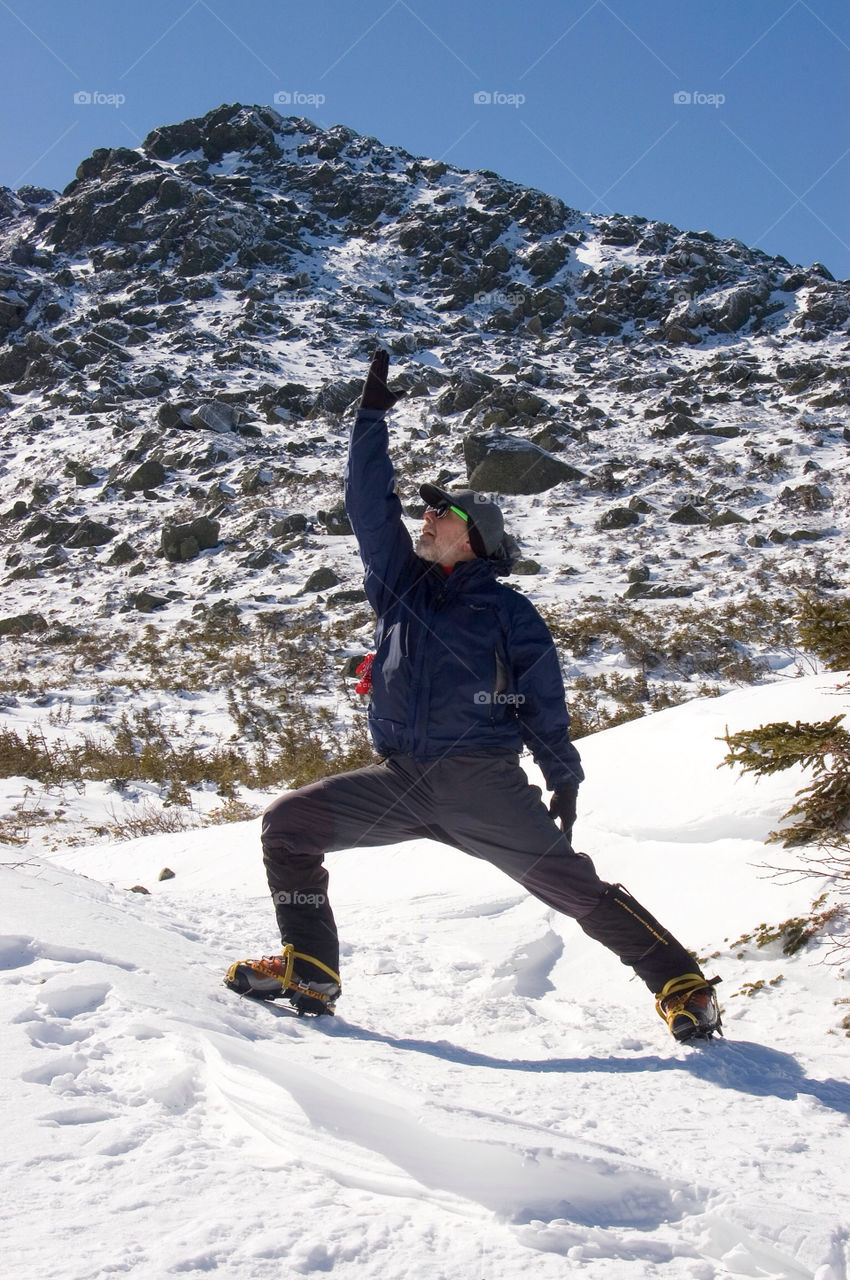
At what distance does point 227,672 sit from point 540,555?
7.05 metres

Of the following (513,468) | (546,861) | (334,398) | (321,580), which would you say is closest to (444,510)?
(546,861)

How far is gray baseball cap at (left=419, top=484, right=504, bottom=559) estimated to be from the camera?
270 centimetres

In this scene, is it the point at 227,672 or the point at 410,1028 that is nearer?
the point at 410,1028

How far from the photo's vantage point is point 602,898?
247cm

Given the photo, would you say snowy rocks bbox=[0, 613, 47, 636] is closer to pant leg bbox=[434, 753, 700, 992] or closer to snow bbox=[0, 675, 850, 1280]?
snow bbox=[0, 675, 850, 1280]

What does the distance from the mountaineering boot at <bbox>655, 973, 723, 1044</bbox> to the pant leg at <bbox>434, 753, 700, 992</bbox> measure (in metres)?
0.03

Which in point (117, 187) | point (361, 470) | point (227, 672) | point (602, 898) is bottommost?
point (602, 898)

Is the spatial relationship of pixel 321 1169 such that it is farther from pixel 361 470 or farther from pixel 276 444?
pixel 276 444

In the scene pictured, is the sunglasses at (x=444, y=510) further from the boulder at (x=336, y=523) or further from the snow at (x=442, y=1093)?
the boulder at (x=336, y=523)

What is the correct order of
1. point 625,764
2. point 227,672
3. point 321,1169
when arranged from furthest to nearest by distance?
1. point 227,672
2. point 625,764
3. point 321,1169

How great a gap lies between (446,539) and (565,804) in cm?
94

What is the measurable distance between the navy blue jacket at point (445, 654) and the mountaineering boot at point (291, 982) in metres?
0.69

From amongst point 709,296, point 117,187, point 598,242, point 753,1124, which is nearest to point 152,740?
point 753,1124

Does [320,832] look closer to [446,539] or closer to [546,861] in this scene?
[546,861]
